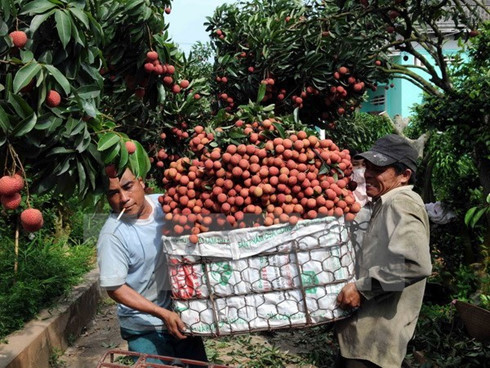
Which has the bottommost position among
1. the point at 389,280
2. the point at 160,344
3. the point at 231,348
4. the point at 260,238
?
the point at 231,348

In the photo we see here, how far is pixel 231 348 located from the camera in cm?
474

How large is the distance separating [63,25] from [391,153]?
1413 mm

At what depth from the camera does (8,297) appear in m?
4.55

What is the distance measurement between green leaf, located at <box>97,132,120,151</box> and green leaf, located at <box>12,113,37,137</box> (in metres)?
0.24

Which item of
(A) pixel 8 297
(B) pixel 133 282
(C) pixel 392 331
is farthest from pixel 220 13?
(C) pixel 392 331

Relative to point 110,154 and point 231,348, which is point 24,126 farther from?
point 231,348

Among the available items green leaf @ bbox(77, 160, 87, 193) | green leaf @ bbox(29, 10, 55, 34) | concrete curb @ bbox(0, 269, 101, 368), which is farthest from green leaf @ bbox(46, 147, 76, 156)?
concrete curb @ bbox(0, 269, 101, 368)

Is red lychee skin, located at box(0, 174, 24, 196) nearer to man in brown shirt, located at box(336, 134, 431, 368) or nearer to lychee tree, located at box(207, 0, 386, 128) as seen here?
man in brown shirt, located at box(336, 134, 431, 368)

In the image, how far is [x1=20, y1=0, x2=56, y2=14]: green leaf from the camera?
1.81m

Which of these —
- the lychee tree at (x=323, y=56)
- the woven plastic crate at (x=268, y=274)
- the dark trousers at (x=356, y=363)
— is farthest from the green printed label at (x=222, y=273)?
the lychee tree at (x=323, y=56)

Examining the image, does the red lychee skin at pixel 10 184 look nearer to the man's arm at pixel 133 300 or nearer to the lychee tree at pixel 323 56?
the man's arm at pixel 133 300

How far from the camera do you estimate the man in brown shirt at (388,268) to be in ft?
7.04

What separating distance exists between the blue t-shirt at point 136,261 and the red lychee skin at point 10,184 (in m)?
0.64

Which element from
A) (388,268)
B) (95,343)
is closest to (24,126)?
(388,268)
